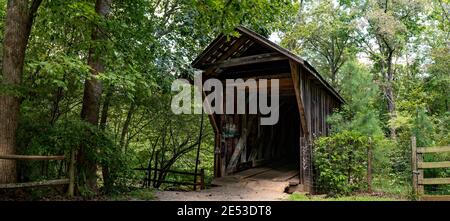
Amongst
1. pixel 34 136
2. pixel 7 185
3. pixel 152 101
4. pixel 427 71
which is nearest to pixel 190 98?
pixel 152 101

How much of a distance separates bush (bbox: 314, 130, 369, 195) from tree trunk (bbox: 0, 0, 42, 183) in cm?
648

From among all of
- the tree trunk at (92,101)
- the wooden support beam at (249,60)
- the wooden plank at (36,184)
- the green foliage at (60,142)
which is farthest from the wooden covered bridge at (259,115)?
the wooden plank at (36,184)

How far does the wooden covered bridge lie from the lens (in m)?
8.55

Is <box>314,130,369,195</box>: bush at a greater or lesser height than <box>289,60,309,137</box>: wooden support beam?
lesser

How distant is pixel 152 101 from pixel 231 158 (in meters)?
3.22

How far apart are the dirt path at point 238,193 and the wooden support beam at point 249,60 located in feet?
11.1

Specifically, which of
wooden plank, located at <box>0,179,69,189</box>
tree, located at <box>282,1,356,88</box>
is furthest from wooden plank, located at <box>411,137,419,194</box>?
tree, located at <box>282,1,356,88</box>

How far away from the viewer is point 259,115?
40.0ft

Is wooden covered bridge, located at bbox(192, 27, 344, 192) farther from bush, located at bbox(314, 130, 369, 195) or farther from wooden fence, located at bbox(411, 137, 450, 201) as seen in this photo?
wooden fence, located at bbox(411, 137, 450, 201)

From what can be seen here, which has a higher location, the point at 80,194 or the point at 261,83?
the point at 261,83

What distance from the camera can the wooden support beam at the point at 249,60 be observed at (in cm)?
848

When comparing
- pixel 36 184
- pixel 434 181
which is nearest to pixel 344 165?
pixel 434 181

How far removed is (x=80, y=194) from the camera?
21.2ft
